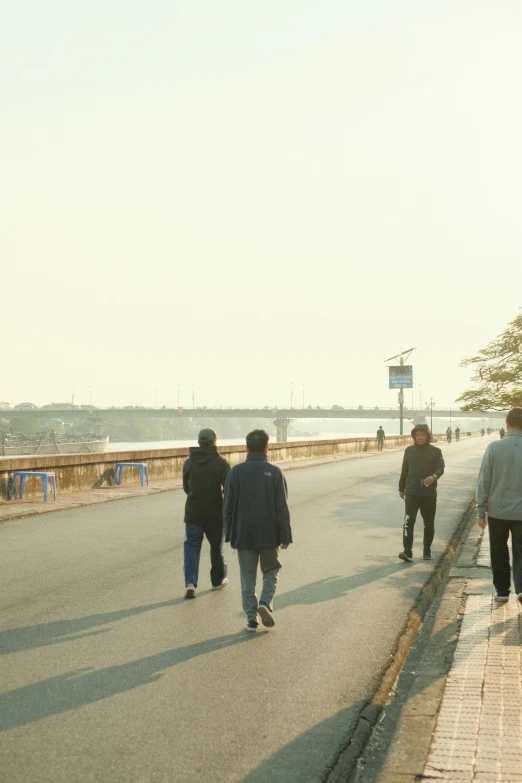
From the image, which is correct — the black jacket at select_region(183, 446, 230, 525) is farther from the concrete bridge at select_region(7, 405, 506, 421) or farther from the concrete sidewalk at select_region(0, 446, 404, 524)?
the concrete bridge at select_region(7, 405, 506, 421)

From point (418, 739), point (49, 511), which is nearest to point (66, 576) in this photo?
point (418, 739)

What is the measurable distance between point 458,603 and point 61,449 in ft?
286

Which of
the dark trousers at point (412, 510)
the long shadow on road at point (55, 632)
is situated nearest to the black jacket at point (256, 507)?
the long shadow on road at point (55, 632)

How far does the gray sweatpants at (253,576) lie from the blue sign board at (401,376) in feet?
203

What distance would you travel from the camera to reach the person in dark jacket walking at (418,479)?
399 inches

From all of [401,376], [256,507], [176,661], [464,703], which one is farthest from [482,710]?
[401,376]

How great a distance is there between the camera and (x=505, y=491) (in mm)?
7070

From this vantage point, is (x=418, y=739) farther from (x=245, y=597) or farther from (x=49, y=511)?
(x=49, y=511)

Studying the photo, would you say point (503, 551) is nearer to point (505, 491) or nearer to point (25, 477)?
point (505, 491)

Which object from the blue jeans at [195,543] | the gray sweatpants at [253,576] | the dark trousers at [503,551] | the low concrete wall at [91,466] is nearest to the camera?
the gray sweatpants at [253,576]

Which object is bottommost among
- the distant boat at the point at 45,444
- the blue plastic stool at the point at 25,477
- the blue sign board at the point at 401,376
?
the distant boat at the point at 45,444

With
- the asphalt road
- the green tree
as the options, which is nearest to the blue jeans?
the asphalt road

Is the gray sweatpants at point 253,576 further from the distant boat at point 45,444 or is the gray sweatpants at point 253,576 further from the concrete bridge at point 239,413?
the concrete bridge at point 239,413

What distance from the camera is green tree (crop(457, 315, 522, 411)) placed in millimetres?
37781
